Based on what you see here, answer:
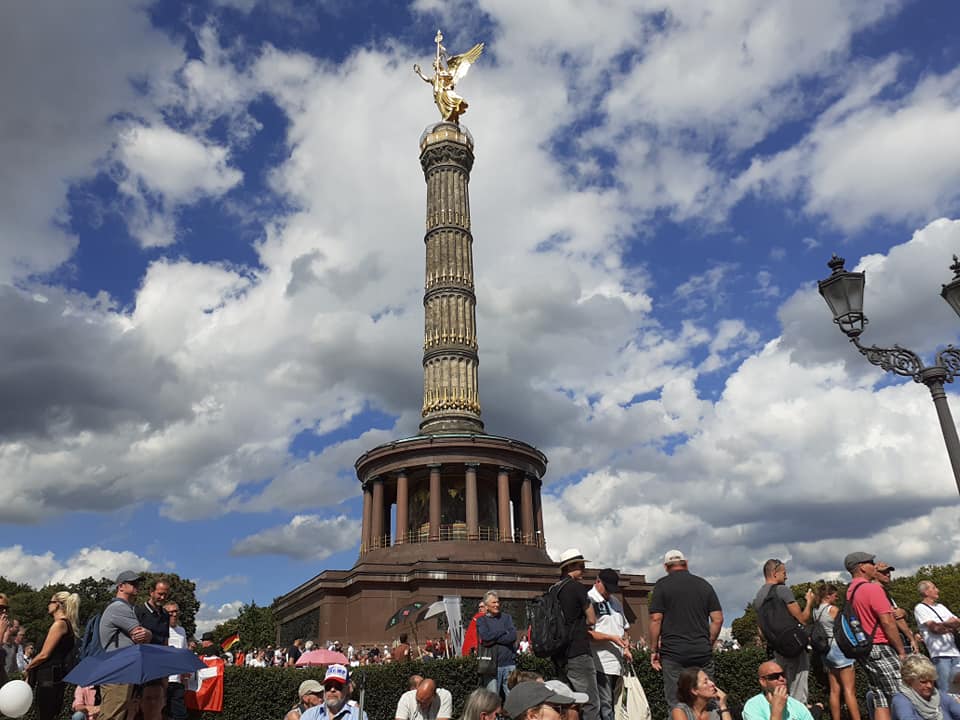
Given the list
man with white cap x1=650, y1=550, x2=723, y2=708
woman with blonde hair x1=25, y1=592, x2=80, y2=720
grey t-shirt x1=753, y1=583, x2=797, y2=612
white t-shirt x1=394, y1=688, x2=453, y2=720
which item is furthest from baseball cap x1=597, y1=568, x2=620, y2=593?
woman with blonde hair x1=25, y1=592, x2=80, y2=720

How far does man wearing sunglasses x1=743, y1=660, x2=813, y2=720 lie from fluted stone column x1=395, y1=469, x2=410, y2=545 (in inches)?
1019

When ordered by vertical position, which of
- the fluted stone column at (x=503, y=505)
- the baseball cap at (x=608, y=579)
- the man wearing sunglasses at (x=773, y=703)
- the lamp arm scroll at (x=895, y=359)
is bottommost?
the man wearing sunglasses at (x=773, y=703)

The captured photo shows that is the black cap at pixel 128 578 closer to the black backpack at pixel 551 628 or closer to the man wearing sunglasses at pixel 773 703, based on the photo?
the black backpack at pixel 551 628

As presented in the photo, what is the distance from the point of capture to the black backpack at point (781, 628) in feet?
25.1

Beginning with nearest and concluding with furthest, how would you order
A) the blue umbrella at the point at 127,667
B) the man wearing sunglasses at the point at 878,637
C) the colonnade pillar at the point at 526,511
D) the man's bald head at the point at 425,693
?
the blue umbrella at the point at 127,667, the man wearing sunglasses at the point at 878,637, the man's bald head at the point at 425,693, the colonnade pillar at the point at 526,511

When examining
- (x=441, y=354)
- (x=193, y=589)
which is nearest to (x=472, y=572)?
(x=441, y=354)

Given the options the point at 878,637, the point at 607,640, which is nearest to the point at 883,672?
the point at 878,637

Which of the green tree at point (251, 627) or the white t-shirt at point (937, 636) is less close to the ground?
the green tree at point (251, 627)

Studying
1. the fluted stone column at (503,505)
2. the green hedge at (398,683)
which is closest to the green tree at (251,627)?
the fluted stone column at (503,505)

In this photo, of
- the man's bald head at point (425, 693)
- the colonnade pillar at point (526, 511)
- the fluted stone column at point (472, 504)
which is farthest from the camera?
the colonnade pillar at point (526, 511)

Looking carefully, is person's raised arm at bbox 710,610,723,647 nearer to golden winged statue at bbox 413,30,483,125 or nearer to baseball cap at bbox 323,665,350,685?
baseball cap at bbox 323,665,350,685

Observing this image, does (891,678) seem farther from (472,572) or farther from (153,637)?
(472,572)

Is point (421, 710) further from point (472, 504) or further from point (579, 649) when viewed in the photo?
point (472, 504)

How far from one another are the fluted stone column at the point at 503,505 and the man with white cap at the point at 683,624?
2335 centimetres
